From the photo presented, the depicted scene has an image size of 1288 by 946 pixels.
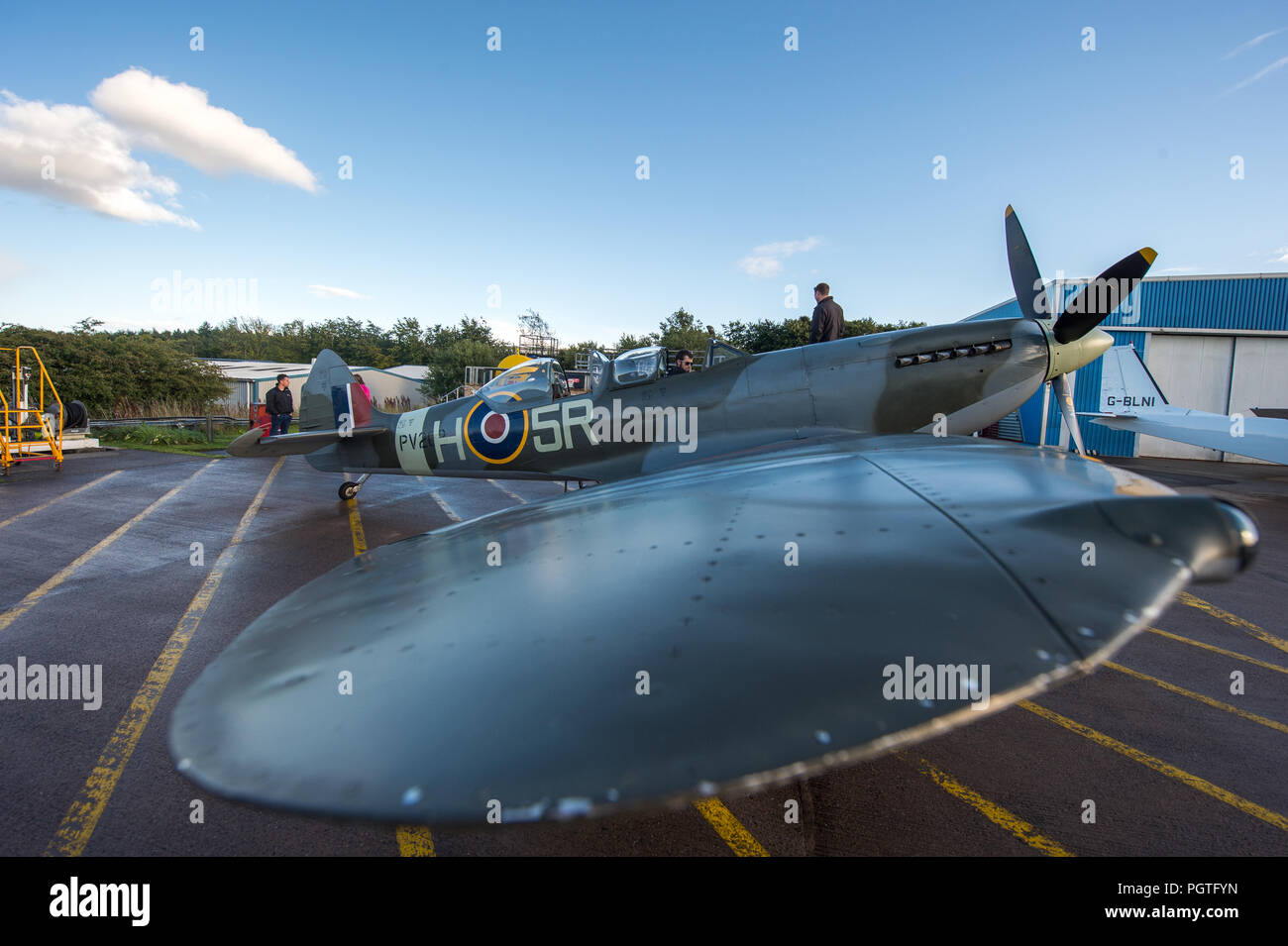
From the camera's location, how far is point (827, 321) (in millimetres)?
6297

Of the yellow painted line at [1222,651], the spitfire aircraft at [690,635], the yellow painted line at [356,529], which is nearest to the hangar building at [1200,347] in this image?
the yellow painted line at [1222,651]

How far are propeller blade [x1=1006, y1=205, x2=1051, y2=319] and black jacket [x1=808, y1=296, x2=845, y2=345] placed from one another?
1797 mm

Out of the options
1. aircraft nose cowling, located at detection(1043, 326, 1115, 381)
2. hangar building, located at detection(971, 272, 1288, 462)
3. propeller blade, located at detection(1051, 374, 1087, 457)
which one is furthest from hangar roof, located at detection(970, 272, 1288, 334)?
aircraft nose cowling, located at detection(1043, 326, 1115, 381)

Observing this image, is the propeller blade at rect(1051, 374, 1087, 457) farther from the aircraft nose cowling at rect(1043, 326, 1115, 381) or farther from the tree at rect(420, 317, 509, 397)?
the tree at rect(420, 317, 509, 397)

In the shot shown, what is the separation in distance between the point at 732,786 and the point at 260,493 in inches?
491

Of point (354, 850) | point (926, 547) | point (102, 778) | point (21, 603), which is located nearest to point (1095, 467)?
point (926, 547)

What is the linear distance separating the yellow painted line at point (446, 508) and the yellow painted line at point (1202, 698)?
7.60 metres

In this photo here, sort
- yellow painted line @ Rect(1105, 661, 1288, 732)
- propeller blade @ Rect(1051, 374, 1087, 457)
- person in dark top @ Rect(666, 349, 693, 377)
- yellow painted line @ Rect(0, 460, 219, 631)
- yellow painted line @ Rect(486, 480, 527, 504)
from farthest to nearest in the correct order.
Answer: yellow painted line @ Rect(486, 480, 527, 504) → propeller blade @ Rect(1051, 374, 1087, 457) → person in dark top @ Rect(666, 349, 693, 377) → yellow painted line @ Rect(0, 460, 219, 631) → yellow painted line @ Rect(1105, 661, 1288, 732)

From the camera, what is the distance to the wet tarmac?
8.18 feet

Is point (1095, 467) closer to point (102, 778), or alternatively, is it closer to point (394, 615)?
point (394, 615)

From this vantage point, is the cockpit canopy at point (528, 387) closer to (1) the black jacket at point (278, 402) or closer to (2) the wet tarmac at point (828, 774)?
(2) the wet tarmac at point (828, 774)

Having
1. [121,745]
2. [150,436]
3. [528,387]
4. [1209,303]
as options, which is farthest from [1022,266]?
[150,436]

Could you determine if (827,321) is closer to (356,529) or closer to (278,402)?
(356,529)
